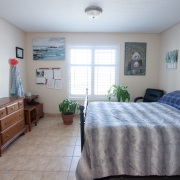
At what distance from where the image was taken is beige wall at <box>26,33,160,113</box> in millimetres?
4051

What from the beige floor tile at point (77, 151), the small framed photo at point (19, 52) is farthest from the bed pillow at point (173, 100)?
the small framed photo at point (19, 52)

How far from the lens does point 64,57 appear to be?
13.4 ft

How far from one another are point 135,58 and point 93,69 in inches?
48.4

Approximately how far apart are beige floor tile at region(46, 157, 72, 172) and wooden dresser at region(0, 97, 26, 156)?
910 mm

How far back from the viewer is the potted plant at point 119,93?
386 centimetres

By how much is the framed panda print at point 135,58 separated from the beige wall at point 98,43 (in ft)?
0.37

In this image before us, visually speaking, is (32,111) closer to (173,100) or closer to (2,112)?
(2,112)

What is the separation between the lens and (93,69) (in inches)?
164

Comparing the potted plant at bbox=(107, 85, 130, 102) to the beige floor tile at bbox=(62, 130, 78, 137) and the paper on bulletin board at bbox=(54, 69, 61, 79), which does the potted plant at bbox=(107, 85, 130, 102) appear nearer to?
the beige floor tile at bbox=(62, 130, 78, 137)

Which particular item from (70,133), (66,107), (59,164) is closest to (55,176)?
(59,164)

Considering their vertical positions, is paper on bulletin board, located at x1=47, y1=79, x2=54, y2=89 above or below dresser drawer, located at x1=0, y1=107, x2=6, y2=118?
above

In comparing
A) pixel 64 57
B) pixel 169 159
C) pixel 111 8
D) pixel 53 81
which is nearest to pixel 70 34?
pixel 64 57

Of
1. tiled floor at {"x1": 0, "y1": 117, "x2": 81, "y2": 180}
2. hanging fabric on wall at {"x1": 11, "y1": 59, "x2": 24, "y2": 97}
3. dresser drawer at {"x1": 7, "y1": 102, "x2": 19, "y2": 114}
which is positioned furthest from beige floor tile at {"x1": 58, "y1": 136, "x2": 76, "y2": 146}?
hanging fabric on wall at {"x1": 11, "y1": 59, "x2": 24, "y2": 97}

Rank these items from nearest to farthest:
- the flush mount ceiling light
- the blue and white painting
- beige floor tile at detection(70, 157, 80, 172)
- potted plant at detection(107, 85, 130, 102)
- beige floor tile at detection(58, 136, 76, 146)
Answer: beige floor tile at detection(70, 157, 80, 172), the flush mount ceiling light, beige floor tile at detection(58, 136, 76, 146), potted plant at detection(107, 85, 130, 102), the blue and white painting
